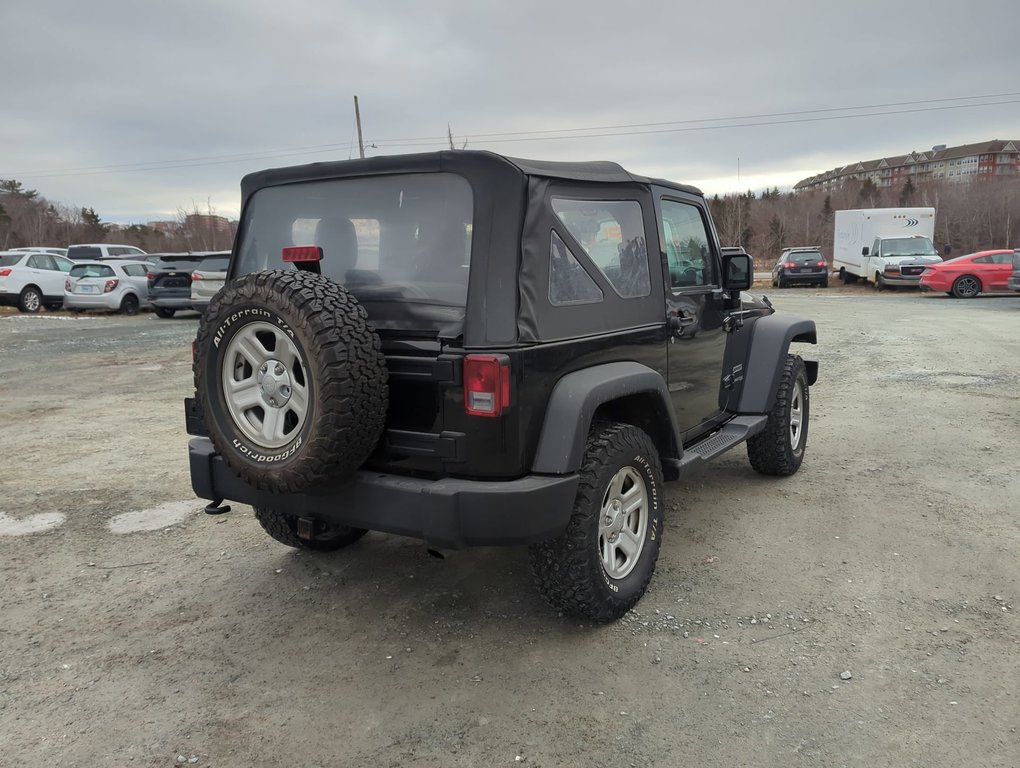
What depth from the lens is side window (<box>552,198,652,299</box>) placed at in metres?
3.41

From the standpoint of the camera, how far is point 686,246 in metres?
4.48

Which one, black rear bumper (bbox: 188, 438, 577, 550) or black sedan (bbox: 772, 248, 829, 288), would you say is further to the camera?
black sedan (bbox: 772, 248, 829, 288)

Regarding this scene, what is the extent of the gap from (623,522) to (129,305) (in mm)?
20159

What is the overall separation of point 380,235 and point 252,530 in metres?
2.28

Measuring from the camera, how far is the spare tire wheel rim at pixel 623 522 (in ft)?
11.3

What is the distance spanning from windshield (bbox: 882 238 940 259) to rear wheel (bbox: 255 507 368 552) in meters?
24.4

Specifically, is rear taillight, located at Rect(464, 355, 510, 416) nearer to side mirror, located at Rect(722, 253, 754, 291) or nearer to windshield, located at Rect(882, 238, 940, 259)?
side mirror, located at Rect(722, 253, 754, 291)

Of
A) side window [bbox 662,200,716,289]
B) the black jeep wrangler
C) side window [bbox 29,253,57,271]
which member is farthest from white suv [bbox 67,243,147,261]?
the black jeep wrangler

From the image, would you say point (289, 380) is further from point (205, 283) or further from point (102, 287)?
point (102, 287)

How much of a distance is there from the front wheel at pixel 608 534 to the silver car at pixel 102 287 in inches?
763

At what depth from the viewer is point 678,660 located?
3160 millimetres

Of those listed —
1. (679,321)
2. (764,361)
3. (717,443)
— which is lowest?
(717,443)

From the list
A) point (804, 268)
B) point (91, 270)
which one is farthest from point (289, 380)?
point (804, 268)

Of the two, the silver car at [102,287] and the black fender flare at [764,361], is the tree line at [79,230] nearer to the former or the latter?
the silver car at [102,287]
